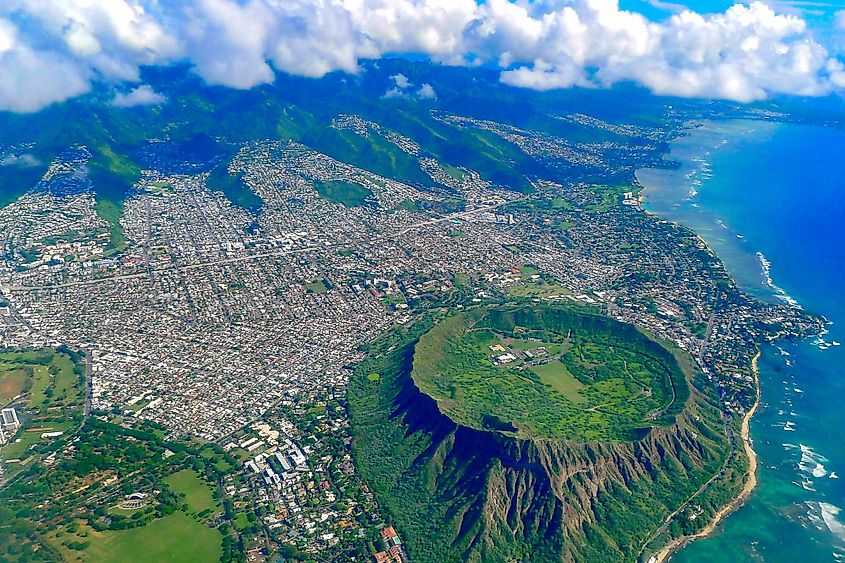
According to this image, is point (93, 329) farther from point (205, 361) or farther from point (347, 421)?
point (347, 421)

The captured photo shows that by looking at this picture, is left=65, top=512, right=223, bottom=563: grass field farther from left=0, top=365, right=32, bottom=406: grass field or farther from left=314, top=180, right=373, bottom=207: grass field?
left=314, top=180, right=373, bottom=207: grass field

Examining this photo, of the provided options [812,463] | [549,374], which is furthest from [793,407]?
[549,374]

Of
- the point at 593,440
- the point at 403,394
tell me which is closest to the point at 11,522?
the point at 403,394

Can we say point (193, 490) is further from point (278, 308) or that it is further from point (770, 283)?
point (770, 283)

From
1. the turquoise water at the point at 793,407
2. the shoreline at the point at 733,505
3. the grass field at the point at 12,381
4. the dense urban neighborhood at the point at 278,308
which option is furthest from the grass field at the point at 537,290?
the grass field at the point at 12,381

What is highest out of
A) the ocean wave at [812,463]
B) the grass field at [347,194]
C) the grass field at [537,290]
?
the ocean wave at [812,463]

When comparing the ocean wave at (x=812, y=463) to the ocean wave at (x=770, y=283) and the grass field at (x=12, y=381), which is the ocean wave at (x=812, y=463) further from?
the grass field at (x=12, y=381)
